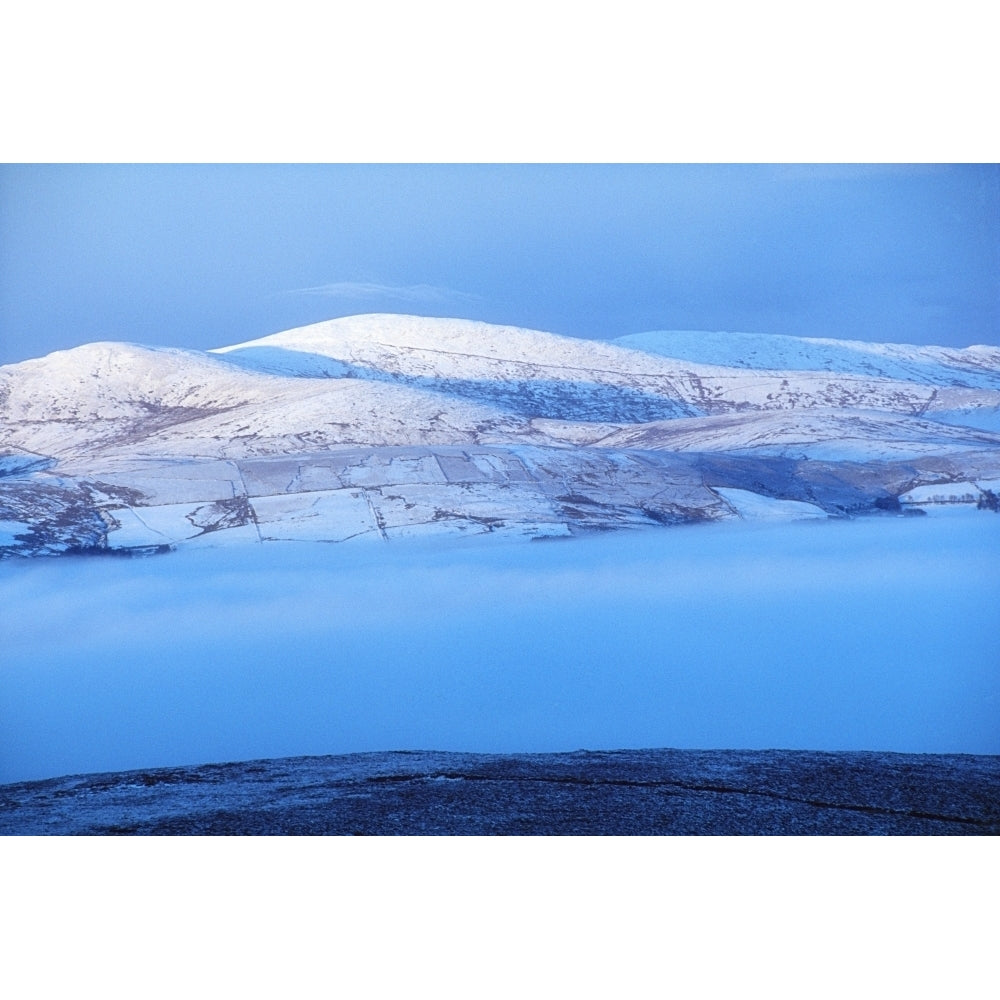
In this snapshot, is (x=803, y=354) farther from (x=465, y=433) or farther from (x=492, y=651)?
(x=492, y=651)

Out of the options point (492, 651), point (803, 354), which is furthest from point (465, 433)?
point (803, 354)

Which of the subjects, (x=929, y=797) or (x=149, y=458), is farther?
(x=149, y=458)

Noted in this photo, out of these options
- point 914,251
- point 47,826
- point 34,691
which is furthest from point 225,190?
point 914,251

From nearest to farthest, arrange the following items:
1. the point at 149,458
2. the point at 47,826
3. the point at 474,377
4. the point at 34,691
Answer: the point at 47,826 < the point at 34,691 < the point at 149,458 < the point at 474,377

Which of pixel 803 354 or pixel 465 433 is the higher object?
pixel 803 354

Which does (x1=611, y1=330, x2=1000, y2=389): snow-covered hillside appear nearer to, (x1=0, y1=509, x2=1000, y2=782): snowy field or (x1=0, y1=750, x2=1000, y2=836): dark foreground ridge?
(x1=0, y1=509, x2=1000, y2=782): snowy field

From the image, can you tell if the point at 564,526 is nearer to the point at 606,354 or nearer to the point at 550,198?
the point at 606,354
